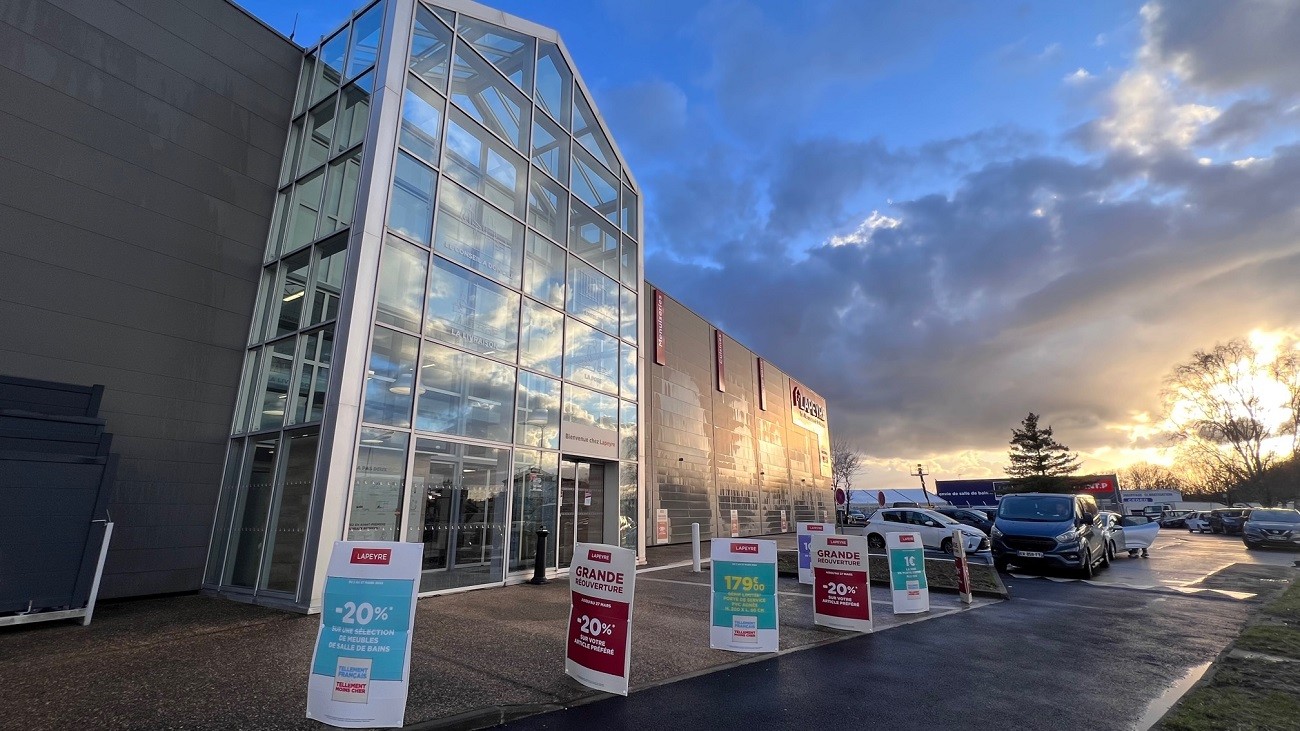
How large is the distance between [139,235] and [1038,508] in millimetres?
20127

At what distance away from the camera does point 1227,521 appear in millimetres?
33906

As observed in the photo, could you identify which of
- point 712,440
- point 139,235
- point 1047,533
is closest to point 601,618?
point 139,235

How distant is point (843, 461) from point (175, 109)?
2480 inches

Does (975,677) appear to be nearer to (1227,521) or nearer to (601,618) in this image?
(601,618)

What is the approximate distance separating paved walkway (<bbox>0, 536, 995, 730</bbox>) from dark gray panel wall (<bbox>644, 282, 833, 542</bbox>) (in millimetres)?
12752

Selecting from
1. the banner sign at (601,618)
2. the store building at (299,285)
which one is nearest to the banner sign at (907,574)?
the banner sign at (601,618)

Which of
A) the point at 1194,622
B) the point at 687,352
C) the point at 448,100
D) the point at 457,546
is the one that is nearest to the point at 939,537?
the point at 1194,622

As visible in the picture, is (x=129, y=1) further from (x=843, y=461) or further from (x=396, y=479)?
(x=843, y=461)

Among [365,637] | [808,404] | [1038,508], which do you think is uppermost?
[808,404]

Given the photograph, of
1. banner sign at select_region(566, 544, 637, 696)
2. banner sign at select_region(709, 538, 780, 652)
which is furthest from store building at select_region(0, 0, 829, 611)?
banner sign at select_region(709, 538, 780, 652)

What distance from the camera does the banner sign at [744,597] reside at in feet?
21.1

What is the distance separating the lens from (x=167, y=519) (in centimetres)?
923

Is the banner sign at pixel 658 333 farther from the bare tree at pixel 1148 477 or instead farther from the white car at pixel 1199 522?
the bare tree at pixel 1148 477

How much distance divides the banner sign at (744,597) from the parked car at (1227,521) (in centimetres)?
4303
